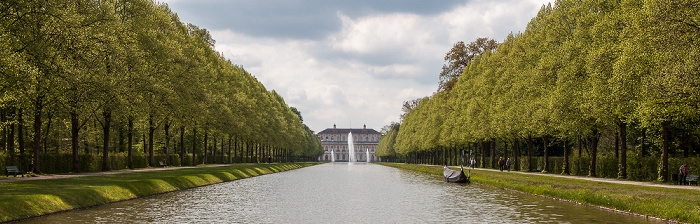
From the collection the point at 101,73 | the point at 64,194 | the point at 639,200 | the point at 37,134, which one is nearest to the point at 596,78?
the point at 639,200

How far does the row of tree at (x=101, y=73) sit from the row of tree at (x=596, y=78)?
29836mm

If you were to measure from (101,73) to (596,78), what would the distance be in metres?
31.7

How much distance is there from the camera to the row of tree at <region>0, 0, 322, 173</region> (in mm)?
29234

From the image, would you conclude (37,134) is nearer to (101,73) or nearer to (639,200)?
(101,73)

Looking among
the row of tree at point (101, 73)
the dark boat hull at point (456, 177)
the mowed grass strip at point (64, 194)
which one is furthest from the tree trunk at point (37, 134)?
the dark boat hull at point (456, 177)

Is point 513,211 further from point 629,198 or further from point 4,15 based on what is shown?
point 4,15

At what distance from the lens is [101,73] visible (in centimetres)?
3344

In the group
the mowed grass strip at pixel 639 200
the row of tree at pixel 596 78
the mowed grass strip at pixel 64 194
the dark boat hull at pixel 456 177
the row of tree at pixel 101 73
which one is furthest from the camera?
the dark boat hull at pixel 456 177

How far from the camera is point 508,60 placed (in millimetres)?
59750

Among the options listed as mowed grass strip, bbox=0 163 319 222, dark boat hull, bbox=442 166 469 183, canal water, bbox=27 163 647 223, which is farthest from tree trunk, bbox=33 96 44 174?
dark boat hull, bbox=442 166 469 183

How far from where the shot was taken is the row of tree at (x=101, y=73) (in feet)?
95.9

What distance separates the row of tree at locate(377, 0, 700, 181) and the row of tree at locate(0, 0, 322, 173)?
2984cm

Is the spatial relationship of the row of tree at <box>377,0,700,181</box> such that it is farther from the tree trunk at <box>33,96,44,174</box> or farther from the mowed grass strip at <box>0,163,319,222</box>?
the tree trunk at <box>33,96,44,174</box>

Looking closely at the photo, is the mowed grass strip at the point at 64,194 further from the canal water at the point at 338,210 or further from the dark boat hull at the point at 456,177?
the dark boat hull at the point at 456,177
